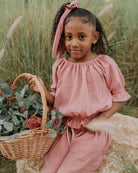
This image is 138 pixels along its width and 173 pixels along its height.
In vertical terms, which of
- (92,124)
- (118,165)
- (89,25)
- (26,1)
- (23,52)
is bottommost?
(118,165)

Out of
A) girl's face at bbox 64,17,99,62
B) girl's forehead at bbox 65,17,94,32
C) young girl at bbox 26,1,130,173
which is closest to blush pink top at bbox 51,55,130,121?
young girl at bbox 26,1,130,173

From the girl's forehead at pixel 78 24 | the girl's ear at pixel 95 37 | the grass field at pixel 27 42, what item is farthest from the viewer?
the grass field at pixel 27 42

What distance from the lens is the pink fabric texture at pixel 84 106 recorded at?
1527 millimetres

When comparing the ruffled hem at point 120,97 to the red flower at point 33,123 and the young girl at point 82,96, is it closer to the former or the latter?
the young girl at point 82,96

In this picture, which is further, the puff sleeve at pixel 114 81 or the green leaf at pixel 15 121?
the puff sleeve at pixel 114 81

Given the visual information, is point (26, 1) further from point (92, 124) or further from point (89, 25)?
point (92, 124)

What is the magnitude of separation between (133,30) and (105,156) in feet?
6.74

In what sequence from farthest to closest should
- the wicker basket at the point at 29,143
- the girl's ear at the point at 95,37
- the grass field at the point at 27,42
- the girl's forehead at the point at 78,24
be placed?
the grass field at the point at 27,42 < the girl's ear at the point at 95,37 < the girl's forehead at the point at 78,24 < the wicker basket at the point at 29,143

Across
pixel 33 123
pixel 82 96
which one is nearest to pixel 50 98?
pixel 82 96

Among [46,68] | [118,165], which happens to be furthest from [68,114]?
[46,68]

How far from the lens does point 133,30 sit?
127 inches

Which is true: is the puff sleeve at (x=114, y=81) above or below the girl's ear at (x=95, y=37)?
below

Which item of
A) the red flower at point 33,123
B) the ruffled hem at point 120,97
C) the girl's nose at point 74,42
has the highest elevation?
the girl's nose at point 74,42

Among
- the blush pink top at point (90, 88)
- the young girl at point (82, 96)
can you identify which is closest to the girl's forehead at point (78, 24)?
the young girl at point (82, 96)
